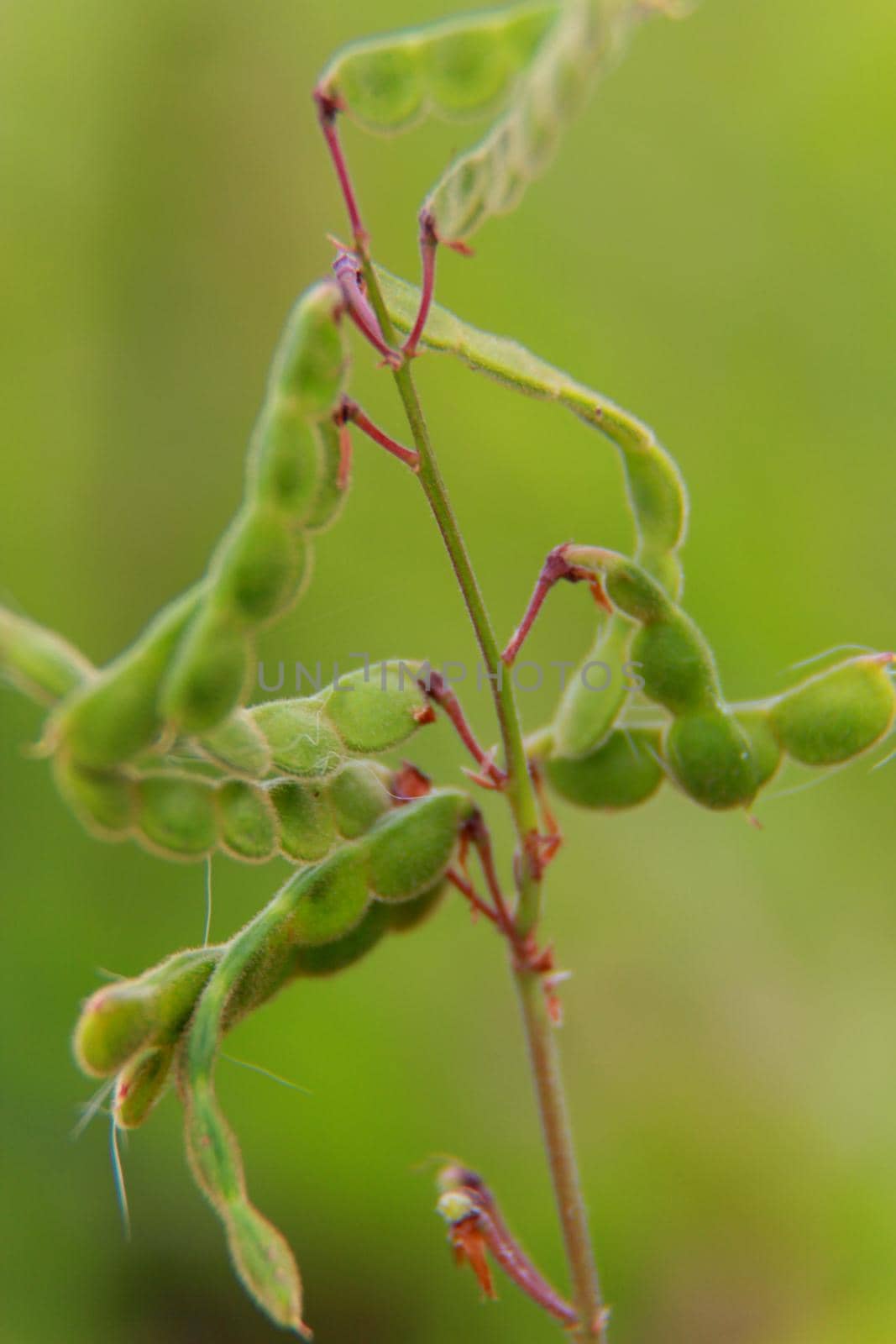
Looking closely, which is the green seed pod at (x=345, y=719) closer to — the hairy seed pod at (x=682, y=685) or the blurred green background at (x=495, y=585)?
the hairy seed pod at (x=682, y=685)

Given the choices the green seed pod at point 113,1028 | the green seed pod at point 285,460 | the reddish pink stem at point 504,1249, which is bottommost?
the reddish pink stem at point 504,1249

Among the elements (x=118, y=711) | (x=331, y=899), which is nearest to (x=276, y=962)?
(x=331, y=899)

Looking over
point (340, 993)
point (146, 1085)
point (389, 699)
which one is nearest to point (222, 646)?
point (389, 699)

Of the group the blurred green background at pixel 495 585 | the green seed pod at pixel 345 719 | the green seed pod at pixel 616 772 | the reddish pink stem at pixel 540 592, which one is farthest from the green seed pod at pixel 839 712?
the blurred green background at pixel 495 585

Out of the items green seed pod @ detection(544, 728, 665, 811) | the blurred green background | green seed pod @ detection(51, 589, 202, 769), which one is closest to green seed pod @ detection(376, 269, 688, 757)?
green seed pod @ detection(544, 728, 665, 811)

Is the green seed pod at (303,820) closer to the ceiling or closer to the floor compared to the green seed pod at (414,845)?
closer to the ceiling

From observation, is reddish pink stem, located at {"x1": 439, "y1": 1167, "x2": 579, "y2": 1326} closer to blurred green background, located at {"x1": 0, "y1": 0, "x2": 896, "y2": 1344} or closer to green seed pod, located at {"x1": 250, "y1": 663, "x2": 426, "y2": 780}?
green seed pod, located at {"x1": 250, "y1": 663, "x2": 426, "y2": 780}

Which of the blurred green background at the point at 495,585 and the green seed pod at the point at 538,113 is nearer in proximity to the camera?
the green seed pod at the point at 538,113
